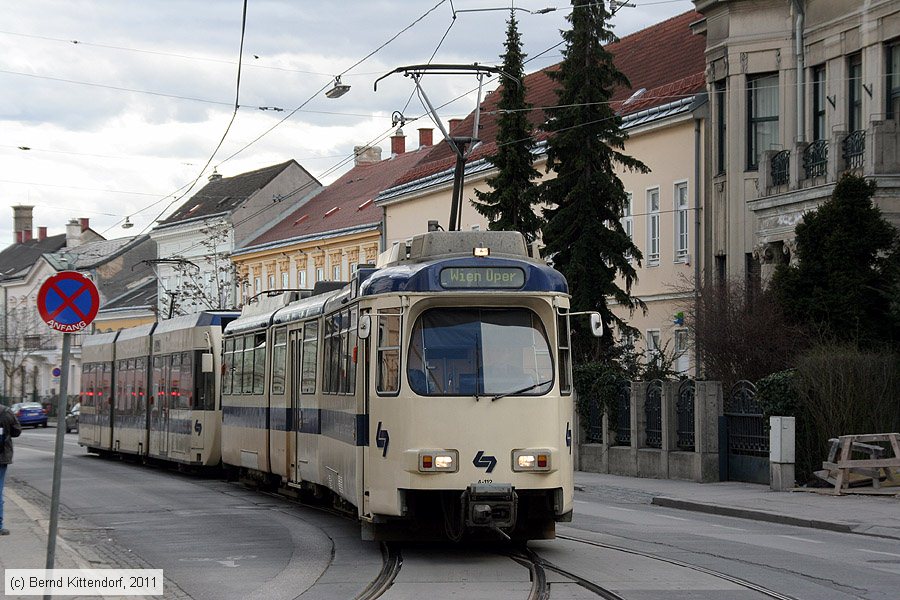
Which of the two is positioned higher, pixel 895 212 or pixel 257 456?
pixel 895 212

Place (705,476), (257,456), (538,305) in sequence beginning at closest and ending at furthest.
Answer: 1. (538,305)
2. (257,456)
3. (705,476)

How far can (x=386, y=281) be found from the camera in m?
15.5

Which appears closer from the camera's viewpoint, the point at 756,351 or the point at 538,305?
the point at 538,305

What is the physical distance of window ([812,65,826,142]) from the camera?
113 feet

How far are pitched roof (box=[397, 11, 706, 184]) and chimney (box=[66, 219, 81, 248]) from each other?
64771 millimetres

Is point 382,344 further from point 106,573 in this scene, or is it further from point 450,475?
point 106,573

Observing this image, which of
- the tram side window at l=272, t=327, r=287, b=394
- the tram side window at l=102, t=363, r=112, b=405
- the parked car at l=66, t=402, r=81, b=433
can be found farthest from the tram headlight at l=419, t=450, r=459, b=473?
the parked car at l=66, t=402, r=81, b=433

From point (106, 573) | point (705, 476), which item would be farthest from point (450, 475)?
point (705, 476)

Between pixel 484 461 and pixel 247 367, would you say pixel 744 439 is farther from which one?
pixel 484 461

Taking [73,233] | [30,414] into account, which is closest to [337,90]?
[30,414]

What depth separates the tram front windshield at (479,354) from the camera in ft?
49.2

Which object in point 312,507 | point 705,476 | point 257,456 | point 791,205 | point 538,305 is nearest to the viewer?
point 538,305

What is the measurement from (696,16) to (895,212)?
1875cm

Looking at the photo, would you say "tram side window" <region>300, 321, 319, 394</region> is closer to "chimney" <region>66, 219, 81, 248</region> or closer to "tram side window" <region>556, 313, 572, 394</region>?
"tram side window" <region>556, 313, 572, 394</region>
